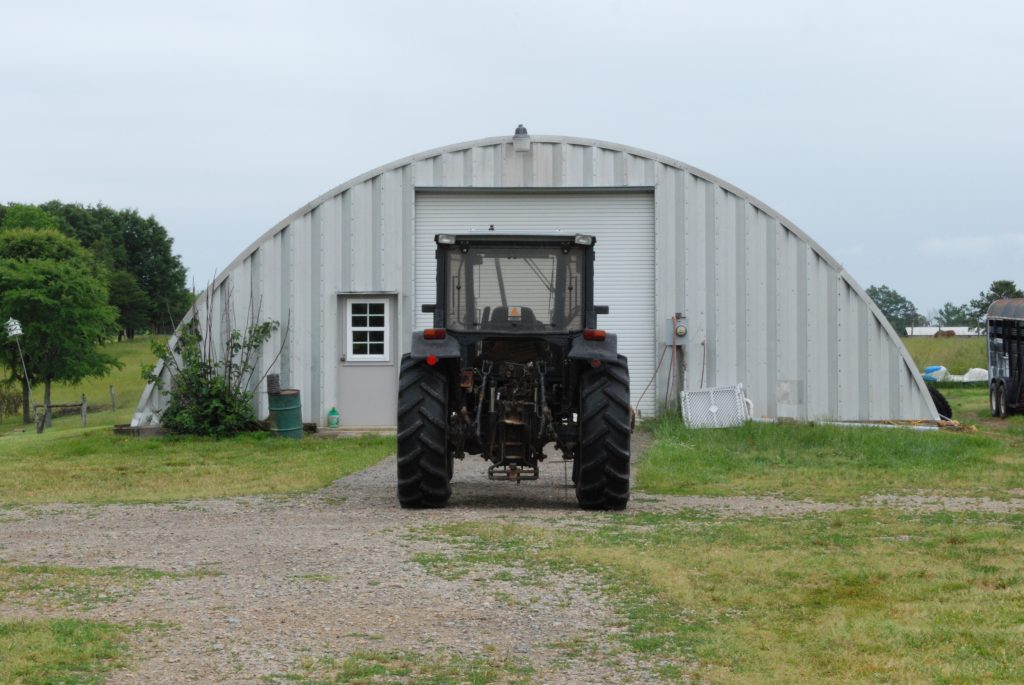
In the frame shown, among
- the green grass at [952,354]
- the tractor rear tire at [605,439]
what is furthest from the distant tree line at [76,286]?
the green grass at [952,354]

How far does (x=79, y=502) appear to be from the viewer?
40.7ft

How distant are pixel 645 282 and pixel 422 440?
1035 cm

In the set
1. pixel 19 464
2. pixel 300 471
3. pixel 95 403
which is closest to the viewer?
pixel 300 471

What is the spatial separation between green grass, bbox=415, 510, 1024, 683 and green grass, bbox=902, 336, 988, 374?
3302 centimetres

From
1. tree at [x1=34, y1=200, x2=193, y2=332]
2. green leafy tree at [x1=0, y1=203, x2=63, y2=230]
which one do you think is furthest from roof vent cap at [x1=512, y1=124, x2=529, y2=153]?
tree at [x1=34, y1=200, x2=193, y2=332]

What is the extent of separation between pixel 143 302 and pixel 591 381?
65546mm

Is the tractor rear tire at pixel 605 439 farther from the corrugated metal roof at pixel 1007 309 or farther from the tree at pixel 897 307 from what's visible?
the tree at pixel 897 307

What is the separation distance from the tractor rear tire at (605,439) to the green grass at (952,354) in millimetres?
32009

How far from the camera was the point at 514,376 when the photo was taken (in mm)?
11516

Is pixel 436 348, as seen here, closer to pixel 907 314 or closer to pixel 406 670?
pixel 406 670

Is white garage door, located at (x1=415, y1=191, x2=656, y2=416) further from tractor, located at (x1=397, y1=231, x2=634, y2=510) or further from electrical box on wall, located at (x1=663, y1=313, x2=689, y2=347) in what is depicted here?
tractor, located at (x1=397, y1=231, x2=634, y2=510)

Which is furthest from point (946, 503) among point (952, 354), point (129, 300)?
A: point (129, 300)

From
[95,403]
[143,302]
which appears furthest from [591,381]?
[143,302]

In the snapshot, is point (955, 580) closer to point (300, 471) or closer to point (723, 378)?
point (300, 471)
